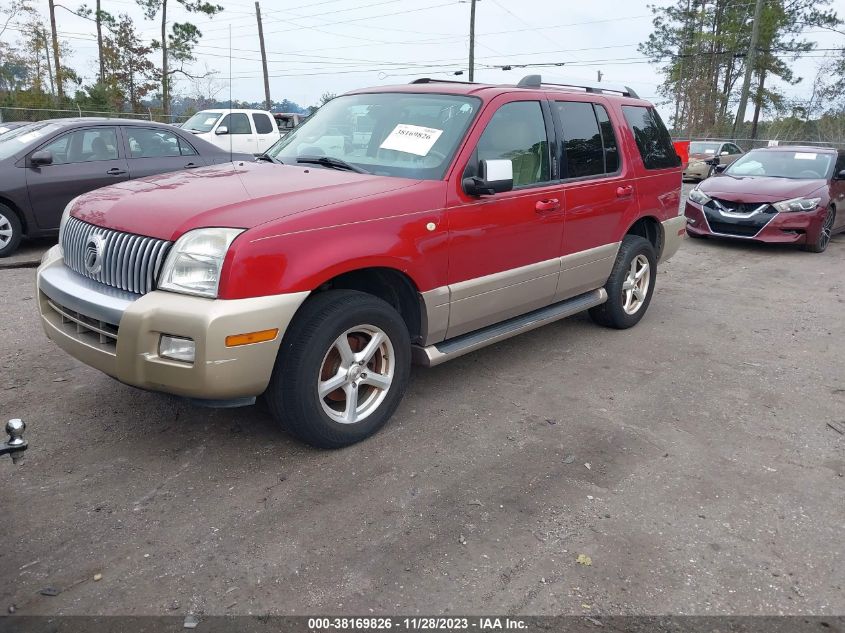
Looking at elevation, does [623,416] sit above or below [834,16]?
below

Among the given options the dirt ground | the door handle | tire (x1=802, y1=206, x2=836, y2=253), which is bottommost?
the dirt ground

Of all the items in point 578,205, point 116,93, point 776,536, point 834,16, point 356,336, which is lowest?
point 776,536

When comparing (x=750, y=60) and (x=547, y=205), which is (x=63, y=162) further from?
(x=750, y=60)

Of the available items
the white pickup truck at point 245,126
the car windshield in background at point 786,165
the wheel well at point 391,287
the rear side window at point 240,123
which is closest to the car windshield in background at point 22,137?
the wheel well at point 391,287

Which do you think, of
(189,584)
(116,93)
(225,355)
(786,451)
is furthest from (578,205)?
(116,93)

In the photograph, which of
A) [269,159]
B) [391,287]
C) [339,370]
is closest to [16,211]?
[269,159]

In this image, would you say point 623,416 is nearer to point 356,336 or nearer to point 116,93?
point 356,336

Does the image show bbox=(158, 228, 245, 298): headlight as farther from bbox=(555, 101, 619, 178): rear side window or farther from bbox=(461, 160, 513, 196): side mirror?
bbox=(555, 101, 619, 178): rear side window

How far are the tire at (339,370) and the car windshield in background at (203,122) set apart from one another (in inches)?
530

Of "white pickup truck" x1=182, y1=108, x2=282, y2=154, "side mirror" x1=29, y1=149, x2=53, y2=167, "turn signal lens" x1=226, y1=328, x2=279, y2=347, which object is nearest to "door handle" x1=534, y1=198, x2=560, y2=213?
"turn signal lens" x1=226, y1=328, x2=279, y2=347

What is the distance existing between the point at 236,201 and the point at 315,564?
172cm

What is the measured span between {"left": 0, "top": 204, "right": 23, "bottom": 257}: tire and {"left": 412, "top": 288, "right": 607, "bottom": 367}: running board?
6.02m

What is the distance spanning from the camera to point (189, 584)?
102 inches

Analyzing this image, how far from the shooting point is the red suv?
305cm
